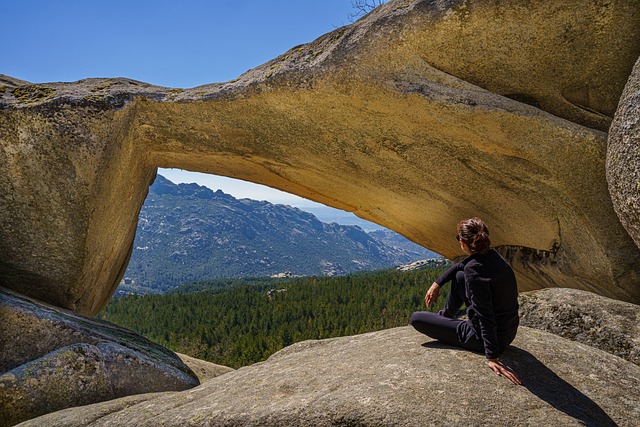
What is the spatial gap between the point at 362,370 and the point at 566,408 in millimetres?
2597

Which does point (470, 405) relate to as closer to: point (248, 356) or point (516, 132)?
point (516, 132)

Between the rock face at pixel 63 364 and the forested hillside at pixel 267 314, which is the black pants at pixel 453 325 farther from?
the forested hillside at pixel 267 314

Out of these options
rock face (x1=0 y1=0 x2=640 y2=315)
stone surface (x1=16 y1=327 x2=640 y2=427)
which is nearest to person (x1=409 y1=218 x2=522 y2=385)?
stone surface (x1=16 y1=327 x2=640 y2=427)

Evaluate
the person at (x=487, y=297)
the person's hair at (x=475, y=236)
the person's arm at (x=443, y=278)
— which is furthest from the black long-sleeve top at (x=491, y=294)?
the person's arm at (x=443, y=278)

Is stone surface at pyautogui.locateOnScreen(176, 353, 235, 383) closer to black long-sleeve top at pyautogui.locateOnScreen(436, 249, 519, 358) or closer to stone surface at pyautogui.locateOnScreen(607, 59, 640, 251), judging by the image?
black long-sleeve top at pyautogui.locateOnScreen(436, 249, 519, 358)

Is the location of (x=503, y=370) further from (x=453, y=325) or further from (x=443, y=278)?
(x=443, y=278)

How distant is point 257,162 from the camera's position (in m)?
14.6

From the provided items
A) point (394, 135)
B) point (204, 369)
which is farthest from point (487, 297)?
point (204, 369)

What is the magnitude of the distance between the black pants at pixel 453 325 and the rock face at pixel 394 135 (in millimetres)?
5432

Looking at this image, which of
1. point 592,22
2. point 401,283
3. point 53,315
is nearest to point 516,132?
point 592,22

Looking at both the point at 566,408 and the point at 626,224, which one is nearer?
the point at 566,408

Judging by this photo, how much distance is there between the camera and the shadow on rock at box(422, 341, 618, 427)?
216 inches

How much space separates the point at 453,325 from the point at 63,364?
7996 mm

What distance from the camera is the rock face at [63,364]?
29.1 ft
